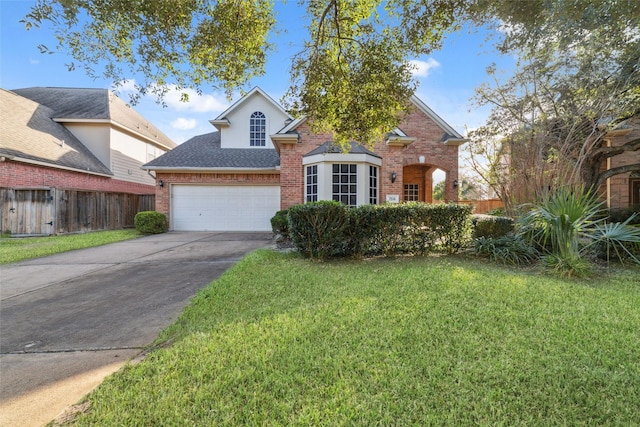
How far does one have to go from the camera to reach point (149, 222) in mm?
12406

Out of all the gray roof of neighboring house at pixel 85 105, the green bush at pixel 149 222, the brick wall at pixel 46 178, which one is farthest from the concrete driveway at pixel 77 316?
the gray roof of neighboring house at pixel 85 105

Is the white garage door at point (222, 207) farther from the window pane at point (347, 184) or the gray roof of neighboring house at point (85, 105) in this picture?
the gray roof of neighboring house at point (85, 105)

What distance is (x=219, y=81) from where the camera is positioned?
5.69 m

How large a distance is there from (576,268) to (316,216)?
5076 millimetres

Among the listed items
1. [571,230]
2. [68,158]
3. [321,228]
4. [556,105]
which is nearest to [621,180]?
[556,105]

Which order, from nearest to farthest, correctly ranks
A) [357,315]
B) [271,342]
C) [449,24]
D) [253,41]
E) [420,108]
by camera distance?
1. [271,342]
2. [357,315]
3. [449,24]
4. [253,41]
5. [420,108]

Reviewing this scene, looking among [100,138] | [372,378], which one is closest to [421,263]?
[372,378]

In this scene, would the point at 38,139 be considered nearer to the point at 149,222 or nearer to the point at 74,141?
the point at 74,141

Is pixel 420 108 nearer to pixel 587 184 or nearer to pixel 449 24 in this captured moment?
pixel 587 184

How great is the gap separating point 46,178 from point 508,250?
1802 cm

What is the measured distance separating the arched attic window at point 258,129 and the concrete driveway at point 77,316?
9670mm

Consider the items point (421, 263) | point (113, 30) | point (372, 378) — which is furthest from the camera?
point (421, 263)

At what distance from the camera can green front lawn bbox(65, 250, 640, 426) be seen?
1949mm

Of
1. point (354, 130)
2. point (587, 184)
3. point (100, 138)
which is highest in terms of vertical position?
point (100, 138)
